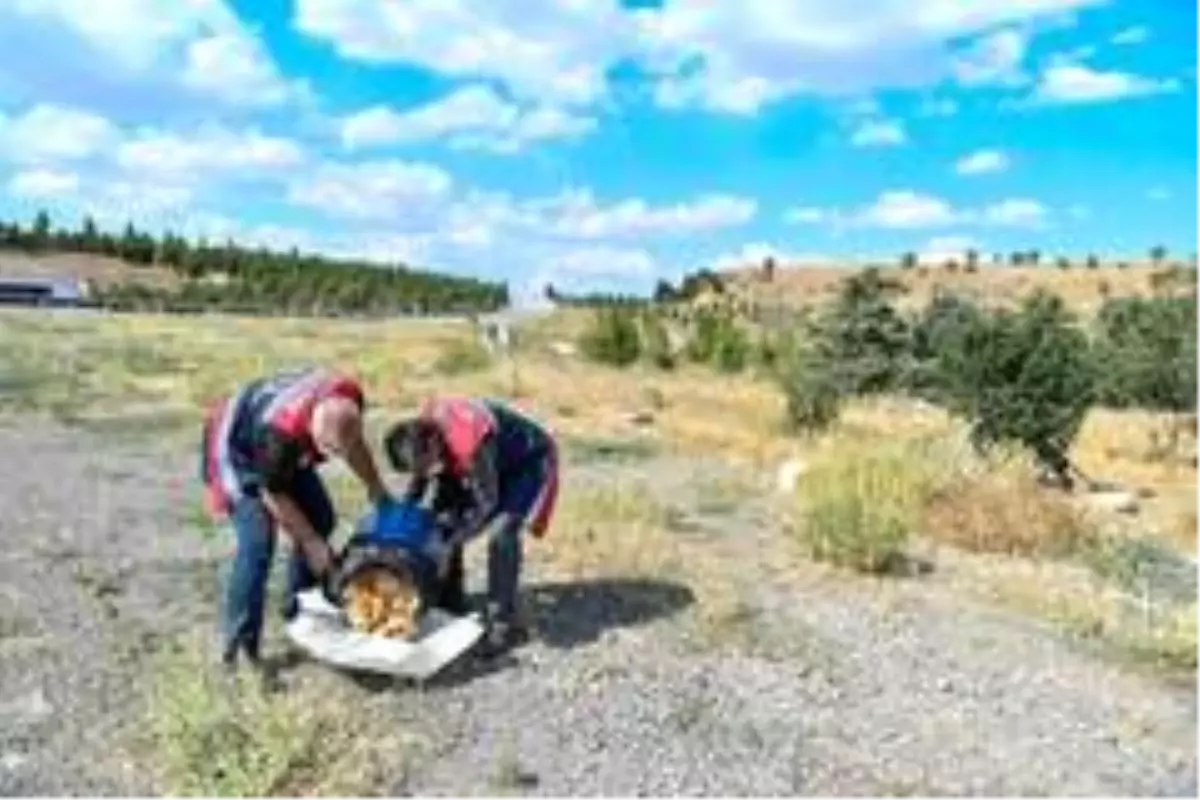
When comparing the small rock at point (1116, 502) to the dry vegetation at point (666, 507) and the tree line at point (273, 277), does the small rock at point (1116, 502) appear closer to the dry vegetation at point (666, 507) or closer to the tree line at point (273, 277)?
the dry vegetation at point (666, 507)

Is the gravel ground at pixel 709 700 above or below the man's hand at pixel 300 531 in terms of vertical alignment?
below

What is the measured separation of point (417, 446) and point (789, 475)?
29.1 feet

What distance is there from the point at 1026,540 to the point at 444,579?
6.53 m

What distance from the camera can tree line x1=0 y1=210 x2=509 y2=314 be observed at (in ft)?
427

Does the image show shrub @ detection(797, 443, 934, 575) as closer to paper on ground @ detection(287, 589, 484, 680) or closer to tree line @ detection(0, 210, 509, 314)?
paper on ground @ detection(287, 589, 484, 680)

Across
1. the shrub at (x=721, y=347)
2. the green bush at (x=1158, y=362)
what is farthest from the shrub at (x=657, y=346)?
the green bush at (x=1158, y=362)

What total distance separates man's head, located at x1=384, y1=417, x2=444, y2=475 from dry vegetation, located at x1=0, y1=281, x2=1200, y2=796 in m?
1.31

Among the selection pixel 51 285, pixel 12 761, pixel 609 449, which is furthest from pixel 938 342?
→ pixel 51 285

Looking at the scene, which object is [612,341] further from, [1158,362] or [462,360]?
[1158,362]

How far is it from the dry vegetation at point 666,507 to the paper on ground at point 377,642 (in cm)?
54

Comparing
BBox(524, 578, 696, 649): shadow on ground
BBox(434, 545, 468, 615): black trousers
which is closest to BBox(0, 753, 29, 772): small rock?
BBox(434, 545, 468, 615): black trousers

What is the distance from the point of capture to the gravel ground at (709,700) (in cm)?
871

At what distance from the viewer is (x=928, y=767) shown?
9039mm

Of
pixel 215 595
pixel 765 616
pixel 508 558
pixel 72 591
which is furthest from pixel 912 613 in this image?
pixel 72 591
